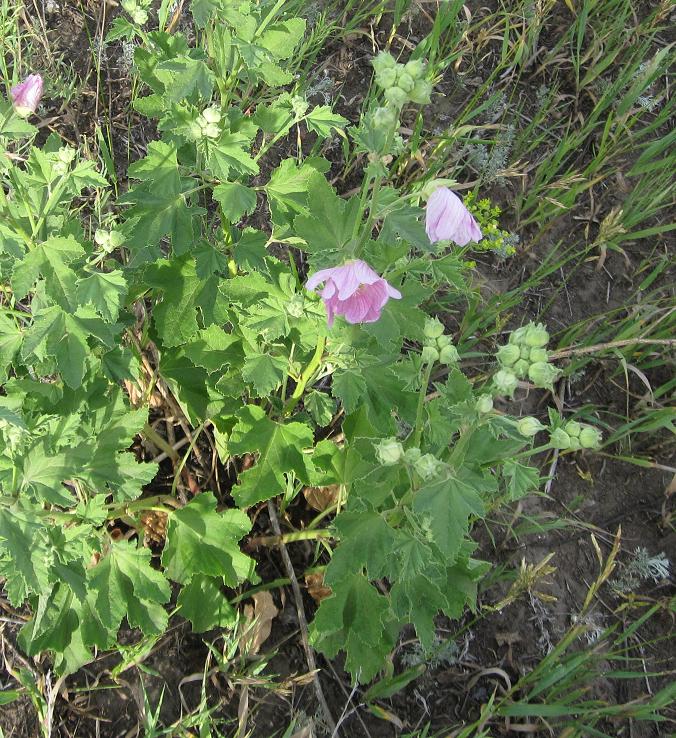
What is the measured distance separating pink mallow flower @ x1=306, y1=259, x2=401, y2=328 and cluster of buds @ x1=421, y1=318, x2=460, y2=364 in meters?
0.13

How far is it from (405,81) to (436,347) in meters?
0.66

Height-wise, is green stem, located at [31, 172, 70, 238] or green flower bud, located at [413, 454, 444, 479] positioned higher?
green stem, located at [31, 172, 70, 238]

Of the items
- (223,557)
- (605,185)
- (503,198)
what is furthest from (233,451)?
(605,185)

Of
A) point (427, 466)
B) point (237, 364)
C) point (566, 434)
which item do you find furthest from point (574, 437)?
point (237, 364)

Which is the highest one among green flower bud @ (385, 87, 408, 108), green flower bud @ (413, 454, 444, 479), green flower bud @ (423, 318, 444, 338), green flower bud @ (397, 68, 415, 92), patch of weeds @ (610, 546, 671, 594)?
green flower bud @ (397, 68, 415, 92)

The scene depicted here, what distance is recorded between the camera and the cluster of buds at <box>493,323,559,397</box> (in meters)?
1.74

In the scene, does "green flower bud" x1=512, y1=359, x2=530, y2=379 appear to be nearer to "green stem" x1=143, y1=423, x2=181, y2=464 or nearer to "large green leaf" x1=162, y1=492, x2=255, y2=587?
"large green leaf" x1=162, y1=492, x2=255, y2=587

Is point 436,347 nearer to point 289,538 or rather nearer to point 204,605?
point 289,538

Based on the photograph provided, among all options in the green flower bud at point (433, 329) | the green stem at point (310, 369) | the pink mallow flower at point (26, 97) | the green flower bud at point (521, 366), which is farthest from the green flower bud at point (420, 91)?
the pink mallow flower at point (26, 97)

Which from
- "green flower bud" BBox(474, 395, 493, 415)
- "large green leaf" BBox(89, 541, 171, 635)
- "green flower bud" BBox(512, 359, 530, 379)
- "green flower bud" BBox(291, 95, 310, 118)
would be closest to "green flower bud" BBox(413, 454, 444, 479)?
"green flower bud" BBox(474, 395, 493, 415)

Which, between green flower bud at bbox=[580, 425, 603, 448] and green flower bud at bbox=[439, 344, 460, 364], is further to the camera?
green flower bud at bbox=[439, 344, 460, 364]

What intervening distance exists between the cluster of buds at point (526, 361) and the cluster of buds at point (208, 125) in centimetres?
99

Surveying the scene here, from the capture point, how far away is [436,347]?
1.98 meters

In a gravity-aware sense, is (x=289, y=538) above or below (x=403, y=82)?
below
